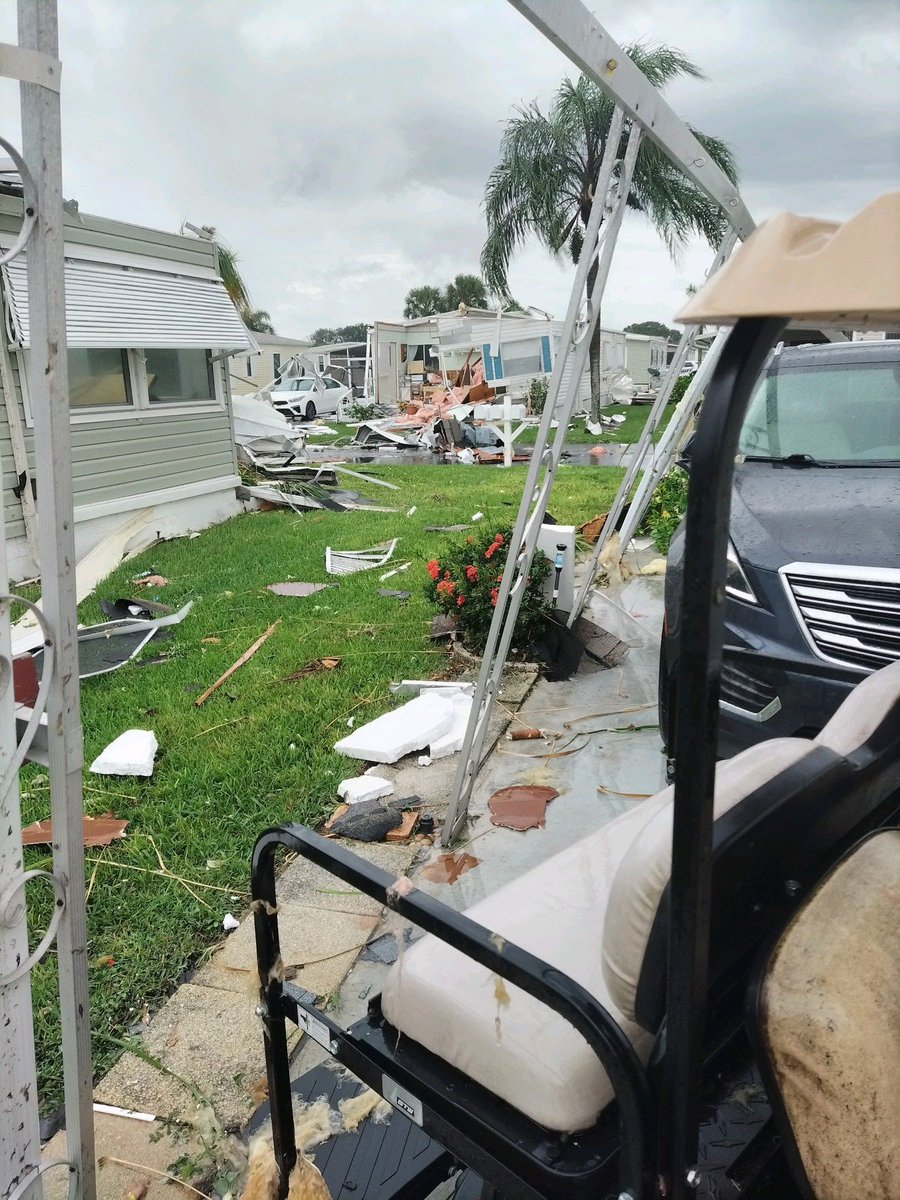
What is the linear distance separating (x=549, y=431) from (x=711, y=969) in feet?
8.09

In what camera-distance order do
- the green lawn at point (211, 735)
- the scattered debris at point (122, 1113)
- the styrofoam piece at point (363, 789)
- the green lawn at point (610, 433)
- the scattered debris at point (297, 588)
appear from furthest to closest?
the green lawn at point (610, 433) → the scattered debris at point (297, 588) → the styrofoam piece at point (363, 789) → the green lawn at point (211, 735) → the scattered debris at point (122, 1113)

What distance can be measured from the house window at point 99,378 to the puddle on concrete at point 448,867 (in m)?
7.72

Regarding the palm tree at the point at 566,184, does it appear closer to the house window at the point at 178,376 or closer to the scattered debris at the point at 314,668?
the house window at the point at 178,376

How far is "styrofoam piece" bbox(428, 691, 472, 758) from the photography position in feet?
15.8

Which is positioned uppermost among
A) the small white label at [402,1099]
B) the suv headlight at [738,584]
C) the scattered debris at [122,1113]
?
the suv headlight at [738,584]

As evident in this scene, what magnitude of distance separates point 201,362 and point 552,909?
11.2 m

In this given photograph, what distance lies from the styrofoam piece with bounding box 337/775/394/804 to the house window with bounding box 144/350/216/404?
26.1ft

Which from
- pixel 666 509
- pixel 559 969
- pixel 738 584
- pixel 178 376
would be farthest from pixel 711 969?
pixel 178 376

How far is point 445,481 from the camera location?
16.4 meters

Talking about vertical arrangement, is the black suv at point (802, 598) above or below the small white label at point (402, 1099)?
above

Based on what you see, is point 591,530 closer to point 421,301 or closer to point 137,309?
point 137,309

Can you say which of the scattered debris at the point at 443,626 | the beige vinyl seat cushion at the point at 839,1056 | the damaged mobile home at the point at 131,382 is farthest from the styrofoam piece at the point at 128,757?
the damaged mobile home at the point at 131,382

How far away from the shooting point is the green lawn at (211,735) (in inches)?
127

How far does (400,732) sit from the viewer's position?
189 inches
